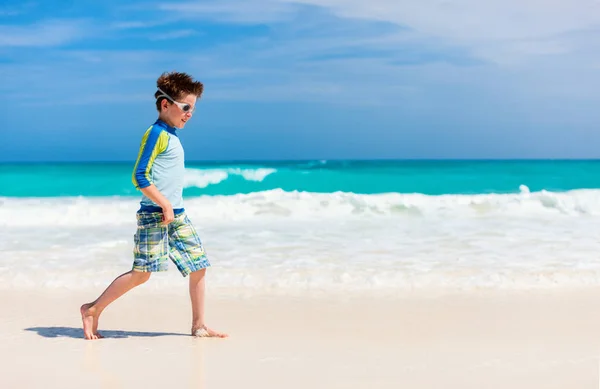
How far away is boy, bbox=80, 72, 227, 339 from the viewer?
3.77m

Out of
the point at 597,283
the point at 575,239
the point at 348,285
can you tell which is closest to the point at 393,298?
the point at 348,285

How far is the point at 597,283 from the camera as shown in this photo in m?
5.84

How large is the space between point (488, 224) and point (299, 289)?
630cm

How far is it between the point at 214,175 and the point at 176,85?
2342 centimetres

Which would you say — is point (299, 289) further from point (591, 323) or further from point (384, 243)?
point (384, 243)

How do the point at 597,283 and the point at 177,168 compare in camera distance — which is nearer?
→ the point at 177,168

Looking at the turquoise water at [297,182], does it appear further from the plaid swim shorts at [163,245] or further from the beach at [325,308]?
the plaid swim shorts at [163,245]

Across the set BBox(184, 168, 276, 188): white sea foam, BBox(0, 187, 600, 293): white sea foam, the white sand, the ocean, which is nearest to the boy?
the white sand

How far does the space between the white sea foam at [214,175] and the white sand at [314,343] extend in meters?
20.8

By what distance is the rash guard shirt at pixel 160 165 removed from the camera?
3.75 m

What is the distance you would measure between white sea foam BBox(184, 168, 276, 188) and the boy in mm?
21835

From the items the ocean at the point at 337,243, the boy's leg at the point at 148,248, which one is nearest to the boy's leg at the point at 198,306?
the boy's leg at the point at 148,248

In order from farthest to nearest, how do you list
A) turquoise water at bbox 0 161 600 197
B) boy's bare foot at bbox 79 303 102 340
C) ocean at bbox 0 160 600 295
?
turquoise water at bbox 0 161 600 197 → ocean at bbox 0 160 600 295 → boy's bare foot at bbox 79 303 102 340

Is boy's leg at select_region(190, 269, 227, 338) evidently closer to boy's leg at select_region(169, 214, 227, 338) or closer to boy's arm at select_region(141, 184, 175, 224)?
boy's leg at select_region(169, 214, 227, 338)
